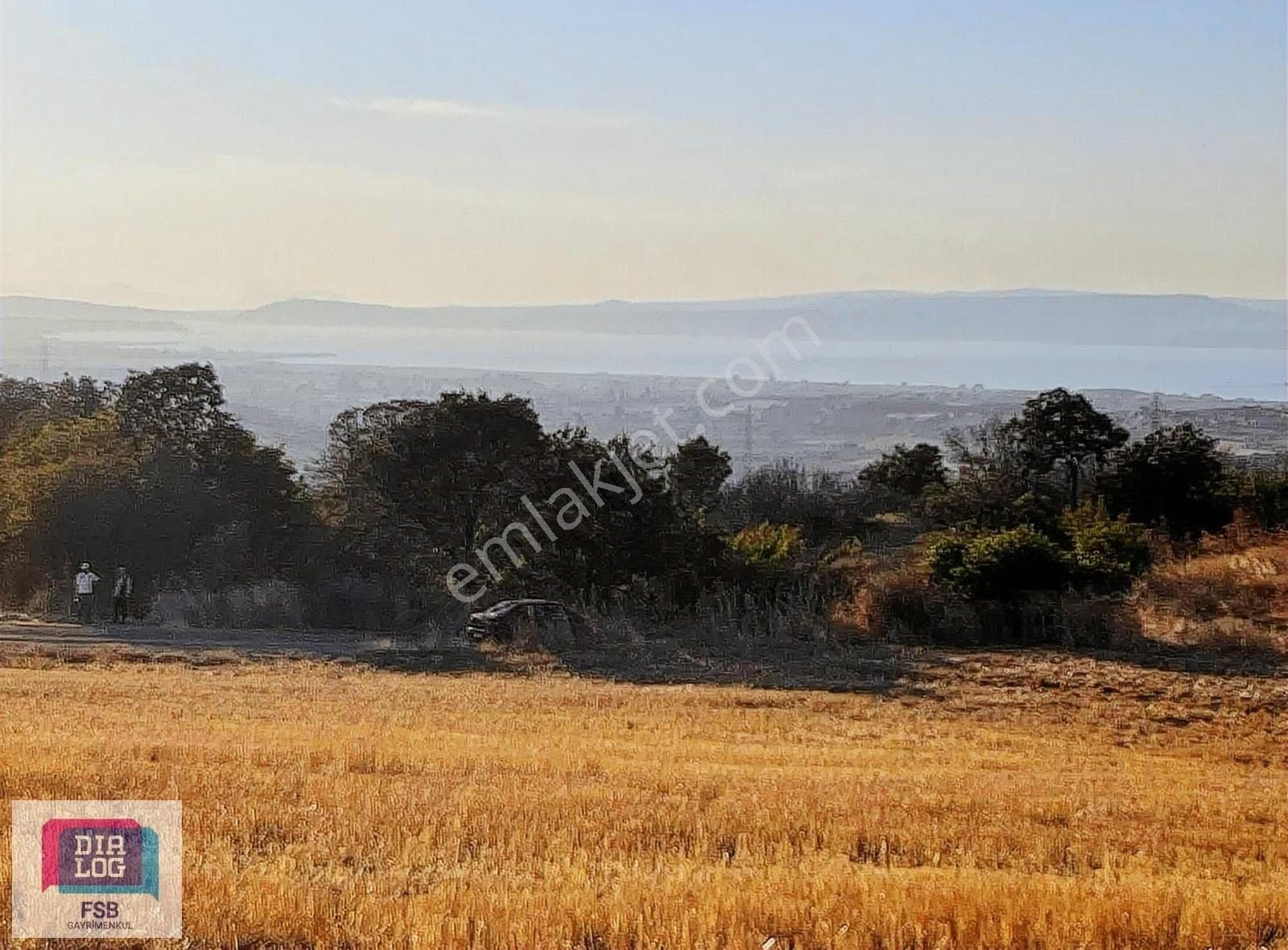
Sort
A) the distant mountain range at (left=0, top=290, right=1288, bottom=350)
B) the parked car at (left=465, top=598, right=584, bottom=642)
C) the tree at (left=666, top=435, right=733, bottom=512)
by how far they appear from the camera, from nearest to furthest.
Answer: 1. the parked car at (left=465, top=598, right=584, bottom=642)
2. the tree at (left=666, top=435, right=733, bottom=512)
3. the distant mountain range at (left=0, top=290, right=1288, bottom=350)

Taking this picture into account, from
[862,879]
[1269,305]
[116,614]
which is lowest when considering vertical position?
[116,614]

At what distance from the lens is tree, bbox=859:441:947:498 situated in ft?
139

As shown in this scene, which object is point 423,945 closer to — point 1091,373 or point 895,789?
point 895,789

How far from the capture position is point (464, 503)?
102 feet

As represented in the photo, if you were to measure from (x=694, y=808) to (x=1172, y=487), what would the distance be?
2580 centimetres

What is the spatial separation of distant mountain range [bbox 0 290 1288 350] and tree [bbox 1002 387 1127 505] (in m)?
54.3

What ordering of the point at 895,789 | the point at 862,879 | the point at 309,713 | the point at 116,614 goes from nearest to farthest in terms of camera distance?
the point at 862,879 → the point at 895,789 → the point at 309,713 → the point at 116,614

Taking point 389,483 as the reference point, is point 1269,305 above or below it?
above

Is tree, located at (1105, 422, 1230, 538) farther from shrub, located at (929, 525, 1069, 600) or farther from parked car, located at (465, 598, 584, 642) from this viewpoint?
parked car, located at (465, 598, 584, 642)

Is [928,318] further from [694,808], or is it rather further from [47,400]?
[694,808]

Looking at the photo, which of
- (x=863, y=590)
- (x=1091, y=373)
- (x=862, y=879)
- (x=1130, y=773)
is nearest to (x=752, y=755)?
(x=1130, y=773)

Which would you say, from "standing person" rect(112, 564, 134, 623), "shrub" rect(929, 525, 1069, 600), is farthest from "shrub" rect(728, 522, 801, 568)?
"standing person" rect(112, 564, 134, 623)

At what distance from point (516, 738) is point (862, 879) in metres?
7.23

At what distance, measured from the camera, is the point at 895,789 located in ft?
36.9
